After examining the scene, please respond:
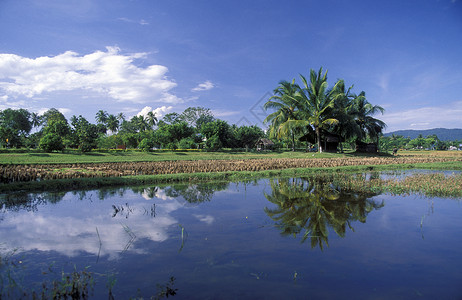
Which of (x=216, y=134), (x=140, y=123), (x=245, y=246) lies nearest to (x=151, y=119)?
(x=140, y=123)

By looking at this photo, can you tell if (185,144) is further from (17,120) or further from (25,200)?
(17,120)

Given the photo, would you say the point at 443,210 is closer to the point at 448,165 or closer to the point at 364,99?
the point at 448,165

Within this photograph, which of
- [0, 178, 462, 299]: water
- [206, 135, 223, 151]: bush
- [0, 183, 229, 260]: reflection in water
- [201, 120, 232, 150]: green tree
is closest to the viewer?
[0, 178, 462, 299]: water

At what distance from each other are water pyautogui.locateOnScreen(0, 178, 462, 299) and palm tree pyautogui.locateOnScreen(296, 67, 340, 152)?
65.6ft

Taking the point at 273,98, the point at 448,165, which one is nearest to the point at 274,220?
the point at 448,165

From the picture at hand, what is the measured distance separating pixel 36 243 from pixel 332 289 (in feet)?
18.0

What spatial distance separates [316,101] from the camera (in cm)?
2739

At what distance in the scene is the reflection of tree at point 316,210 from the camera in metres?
5.75

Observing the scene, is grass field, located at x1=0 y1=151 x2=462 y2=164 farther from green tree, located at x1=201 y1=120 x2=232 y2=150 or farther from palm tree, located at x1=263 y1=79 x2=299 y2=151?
green tree, located at x1=201 y1=120 x2=232 y2=150

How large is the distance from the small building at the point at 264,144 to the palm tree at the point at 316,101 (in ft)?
60.9

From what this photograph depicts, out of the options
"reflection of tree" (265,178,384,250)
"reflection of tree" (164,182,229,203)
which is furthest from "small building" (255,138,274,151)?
"reflection of tree" (265,178,384,250)

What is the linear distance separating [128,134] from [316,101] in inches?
1491

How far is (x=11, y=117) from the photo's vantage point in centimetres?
5603

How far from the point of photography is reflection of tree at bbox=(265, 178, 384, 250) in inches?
227
